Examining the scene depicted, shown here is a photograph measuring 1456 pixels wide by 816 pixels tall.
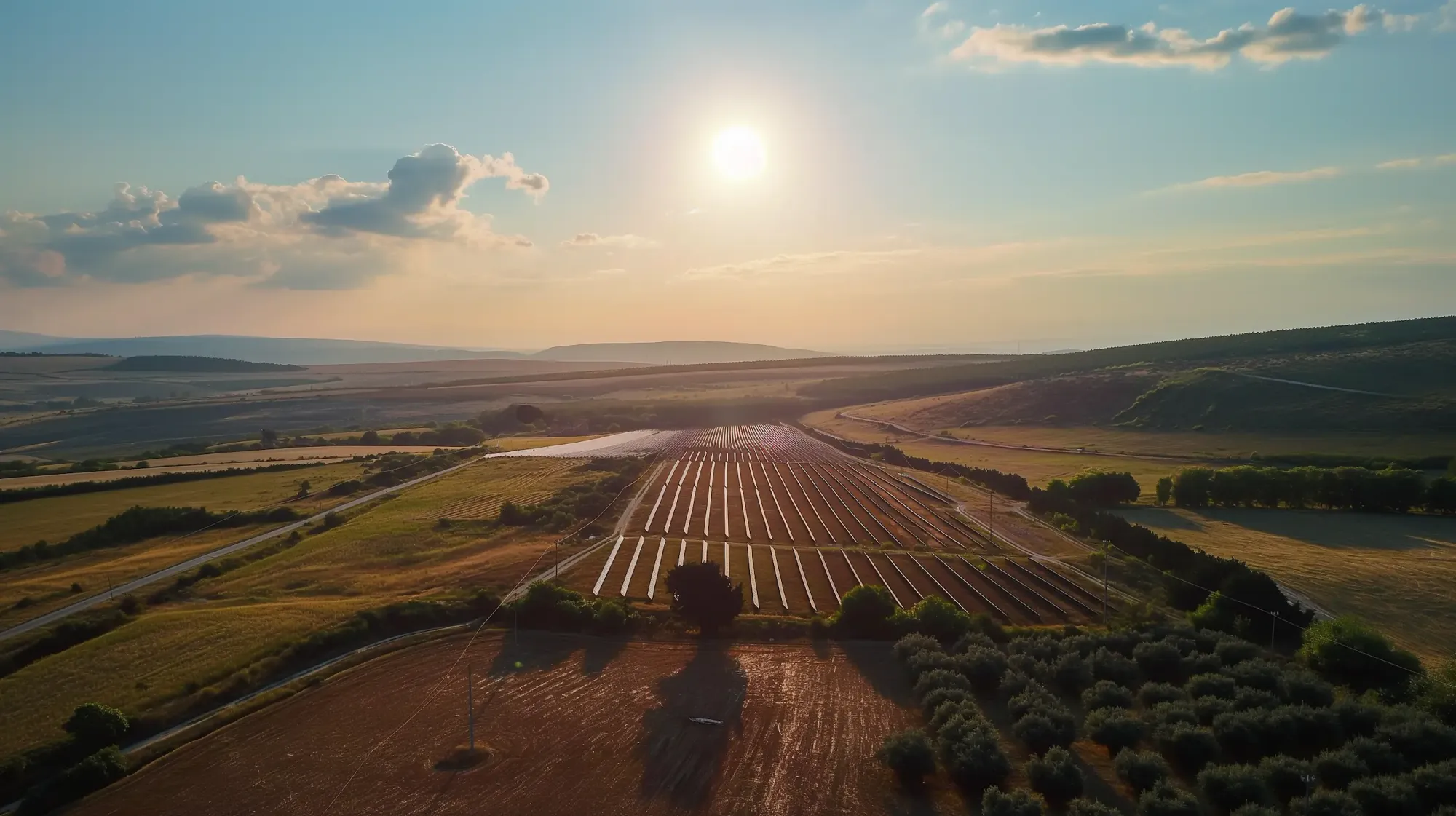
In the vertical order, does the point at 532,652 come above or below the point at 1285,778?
below

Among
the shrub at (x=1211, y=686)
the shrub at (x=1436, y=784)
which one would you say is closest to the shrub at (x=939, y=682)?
the shrub at (x=1211, y=686)

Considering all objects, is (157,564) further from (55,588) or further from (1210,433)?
(1210,433)

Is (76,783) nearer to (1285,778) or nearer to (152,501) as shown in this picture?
(1285,778)

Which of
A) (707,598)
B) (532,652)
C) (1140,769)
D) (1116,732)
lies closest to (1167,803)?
(1140,769)

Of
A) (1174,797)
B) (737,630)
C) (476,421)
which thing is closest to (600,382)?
(476,421)

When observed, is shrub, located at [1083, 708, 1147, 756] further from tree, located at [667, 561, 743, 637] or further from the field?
the field

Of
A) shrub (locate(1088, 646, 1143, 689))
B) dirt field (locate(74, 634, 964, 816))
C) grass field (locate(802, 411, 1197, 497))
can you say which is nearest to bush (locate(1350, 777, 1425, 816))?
shrub (locate(1088, 646, 1143, 689))
